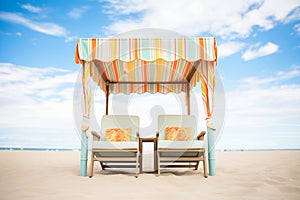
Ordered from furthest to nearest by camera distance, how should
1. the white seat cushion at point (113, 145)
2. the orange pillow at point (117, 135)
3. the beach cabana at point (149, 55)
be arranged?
the orange pillow at point (117, 135) → the beach cabana at point (149, 55) → the white seat cushion at point (113, 145)

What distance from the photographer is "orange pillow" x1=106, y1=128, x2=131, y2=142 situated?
483 cm

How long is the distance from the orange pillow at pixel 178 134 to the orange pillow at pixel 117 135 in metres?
0.81

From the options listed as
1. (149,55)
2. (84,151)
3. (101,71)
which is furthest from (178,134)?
(101,71)

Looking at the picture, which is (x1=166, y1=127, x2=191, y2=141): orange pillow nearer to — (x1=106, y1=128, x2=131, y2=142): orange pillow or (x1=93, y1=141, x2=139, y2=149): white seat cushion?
(x1=106, y1=128, x2=131, y2=142): orange pillow

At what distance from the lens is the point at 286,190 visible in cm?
267

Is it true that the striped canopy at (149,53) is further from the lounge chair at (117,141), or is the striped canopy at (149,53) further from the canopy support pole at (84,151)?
the lounge chair at (117,141)

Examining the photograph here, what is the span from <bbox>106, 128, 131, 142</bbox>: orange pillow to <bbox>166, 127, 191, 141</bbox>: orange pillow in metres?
0.81

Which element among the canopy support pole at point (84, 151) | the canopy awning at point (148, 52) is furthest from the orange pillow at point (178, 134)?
the canopy support pole at point (84, 151)

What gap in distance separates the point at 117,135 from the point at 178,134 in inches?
46.5

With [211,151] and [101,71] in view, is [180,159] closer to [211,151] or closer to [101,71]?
[211,151]

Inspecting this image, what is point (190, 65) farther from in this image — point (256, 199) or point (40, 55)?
point (40, 55)

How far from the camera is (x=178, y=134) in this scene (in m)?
4.96

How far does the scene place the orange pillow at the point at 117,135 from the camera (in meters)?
4.83

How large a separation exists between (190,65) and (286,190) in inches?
117
